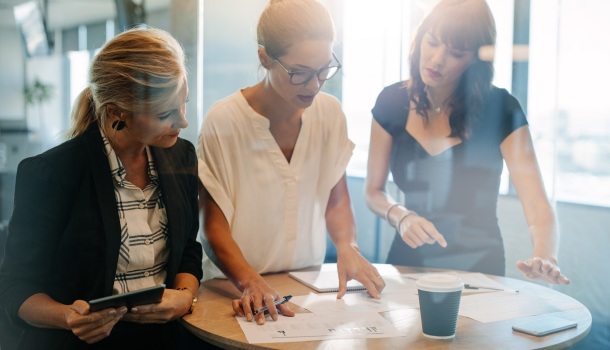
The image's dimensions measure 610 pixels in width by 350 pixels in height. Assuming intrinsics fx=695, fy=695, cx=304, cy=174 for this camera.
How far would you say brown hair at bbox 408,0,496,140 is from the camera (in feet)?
6.93

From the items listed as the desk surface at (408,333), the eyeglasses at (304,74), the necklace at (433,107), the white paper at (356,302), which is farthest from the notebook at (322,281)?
the necklace at (433,107)

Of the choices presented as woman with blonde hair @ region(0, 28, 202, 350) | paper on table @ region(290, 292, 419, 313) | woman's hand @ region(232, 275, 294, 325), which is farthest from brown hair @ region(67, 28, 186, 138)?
paper on table @ region(290, 292, 419, 313)

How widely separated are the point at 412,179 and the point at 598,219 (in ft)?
2.97

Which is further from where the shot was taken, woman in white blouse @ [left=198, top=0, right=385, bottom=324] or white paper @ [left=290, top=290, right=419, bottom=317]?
woman in white blouse @ [left=198, top=0, right=385, bottom=324]

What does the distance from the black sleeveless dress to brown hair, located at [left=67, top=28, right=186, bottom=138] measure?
92 cm

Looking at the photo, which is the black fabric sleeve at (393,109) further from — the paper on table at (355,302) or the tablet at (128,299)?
the tablet at (128,299)

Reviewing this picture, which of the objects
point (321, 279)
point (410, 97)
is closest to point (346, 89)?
point (410, 97)

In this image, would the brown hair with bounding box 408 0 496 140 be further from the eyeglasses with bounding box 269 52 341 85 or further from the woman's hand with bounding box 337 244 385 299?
the woman's hand with bounding box 337 244 385 299

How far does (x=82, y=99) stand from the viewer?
1484 mm

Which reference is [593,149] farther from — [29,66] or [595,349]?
[29,66]

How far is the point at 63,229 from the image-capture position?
4.60 ft

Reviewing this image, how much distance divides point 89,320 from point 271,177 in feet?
2.55

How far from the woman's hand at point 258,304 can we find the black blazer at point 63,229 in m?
0.28

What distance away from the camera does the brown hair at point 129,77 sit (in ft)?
4.63
